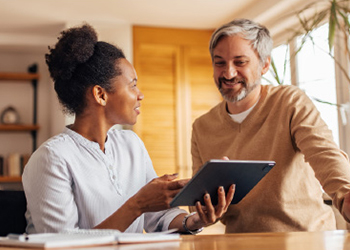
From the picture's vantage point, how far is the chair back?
4.90 ft

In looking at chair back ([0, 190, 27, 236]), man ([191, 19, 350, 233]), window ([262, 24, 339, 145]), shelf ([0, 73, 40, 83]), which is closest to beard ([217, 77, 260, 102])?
man ([191, 19, 350, 233])

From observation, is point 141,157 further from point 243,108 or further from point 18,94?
point 18,94

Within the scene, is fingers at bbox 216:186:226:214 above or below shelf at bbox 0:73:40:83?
below

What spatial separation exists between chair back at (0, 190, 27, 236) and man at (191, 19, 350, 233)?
859mm

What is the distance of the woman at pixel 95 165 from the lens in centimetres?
143

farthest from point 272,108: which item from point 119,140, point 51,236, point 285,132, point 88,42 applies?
point 51,236

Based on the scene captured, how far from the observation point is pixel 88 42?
5.48 feet

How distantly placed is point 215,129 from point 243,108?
16 centimetres

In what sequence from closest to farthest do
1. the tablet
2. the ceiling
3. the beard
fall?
the tablet
the beard
the ceiling

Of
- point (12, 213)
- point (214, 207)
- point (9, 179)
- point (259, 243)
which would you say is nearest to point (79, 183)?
point (12, 213)

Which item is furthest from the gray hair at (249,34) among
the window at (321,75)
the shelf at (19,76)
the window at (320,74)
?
the shelf at (19,76)

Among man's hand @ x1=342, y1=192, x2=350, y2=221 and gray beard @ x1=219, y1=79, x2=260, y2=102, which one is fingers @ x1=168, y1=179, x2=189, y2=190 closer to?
man's hand @ x1=342, y1=192, x2=350, y2=221

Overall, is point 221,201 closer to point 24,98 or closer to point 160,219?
point 160,219

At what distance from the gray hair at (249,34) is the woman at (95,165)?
1.82ft
